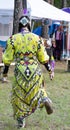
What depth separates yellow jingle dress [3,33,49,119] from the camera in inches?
234

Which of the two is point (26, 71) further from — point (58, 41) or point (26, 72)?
point (58, 41)

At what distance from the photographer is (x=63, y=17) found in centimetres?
1620

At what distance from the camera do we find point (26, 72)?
5930 mm

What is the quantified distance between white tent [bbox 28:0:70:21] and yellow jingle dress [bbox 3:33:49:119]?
9.02m

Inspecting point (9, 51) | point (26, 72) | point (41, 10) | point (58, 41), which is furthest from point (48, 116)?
point (58, 41)

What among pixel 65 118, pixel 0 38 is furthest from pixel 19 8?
pixel 65 118

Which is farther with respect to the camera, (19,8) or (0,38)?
(0,38)

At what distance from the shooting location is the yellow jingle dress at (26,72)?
593 centimetres

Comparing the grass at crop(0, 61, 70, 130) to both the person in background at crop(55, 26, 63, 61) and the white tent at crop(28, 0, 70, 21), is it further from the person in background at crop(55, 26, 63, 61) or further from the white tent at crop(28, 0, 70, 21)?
the person in background at crop(55, 26, 63, 61)

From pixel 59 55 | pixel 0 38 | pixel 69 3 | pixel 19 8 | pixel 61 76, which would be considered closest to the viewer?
pixel 61 76

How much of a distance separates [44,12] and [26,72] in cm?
1007

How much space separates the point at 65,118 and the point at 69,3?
127 feet

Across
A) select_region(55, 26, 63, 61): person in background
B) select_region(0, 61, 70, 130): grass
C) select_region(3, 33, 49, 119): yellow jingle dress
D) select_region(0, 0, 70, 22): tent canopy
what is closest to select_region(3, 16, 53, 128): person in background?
select_region(3, 33, 49, 119): yellow jingle dress

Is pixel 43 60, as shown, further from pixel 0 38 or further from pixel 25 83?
pixel 0 38
